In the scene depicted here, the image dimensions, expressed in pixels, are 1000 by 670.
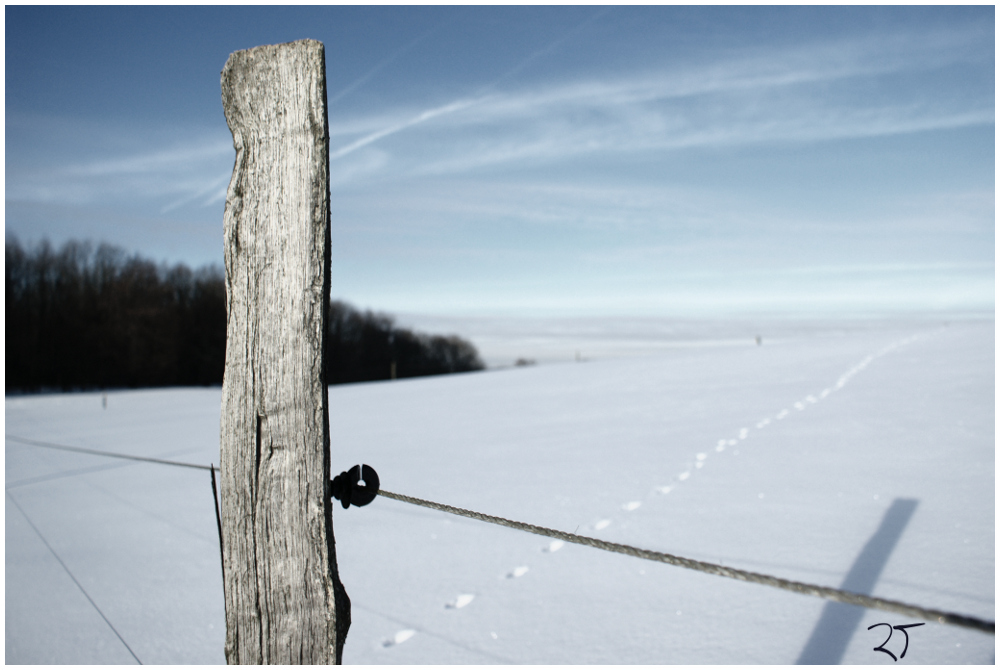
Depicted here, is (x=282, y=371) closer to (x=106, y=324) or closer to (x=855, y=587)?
(x=855, y=587)

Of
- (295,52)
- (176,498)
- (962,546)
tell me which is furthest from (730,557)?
(176,498)

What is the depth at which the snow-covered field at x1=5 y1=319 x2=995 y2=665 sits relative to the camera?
234 cm

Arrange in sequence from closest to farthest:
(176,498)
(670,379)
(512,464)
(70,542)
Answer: (70,542)
(176,498)
(512,464)
(670,379)

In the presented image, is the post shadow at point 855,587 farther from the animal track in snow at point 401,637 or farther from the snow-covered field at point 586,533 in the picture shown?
the animal track in snow at point 401,637

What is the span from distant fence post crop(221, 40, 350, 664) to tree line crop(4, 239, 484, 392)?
19.0 meters

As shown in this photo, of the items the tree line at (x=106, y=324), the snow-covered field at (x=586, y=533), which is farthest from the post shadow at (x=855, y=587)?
the tree line at (x=106, y=324)

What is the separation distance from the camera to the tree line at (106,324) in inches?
800

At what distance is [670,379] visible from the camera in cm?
1037

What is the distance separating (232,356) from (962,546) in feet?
11.5

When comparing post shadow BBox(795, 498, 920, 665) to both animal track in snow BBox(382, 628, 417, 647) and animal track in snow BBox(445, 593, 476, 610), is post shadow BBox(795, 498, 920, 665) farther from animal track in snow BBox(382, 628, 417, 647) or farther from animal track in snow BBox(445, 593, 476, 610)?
animal track in snow BBox(382, 628, 417, 647)

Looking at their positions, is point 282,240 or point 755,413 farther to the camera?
point 755,413

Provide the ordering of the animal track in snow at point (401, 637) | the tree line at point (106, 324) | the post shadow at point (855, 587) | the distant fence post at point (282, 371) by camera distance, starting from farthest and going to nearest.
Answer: the tree line at point (106, 324)
the animal track in snow at point (401, 637)
the post shadow at point (855, 587)
the distant fence post at point (282, 371)

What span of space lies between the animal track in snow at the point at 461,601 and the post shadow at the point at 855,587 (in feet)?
4.51

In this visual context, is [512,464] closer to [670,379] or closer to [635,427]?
[635,427]
